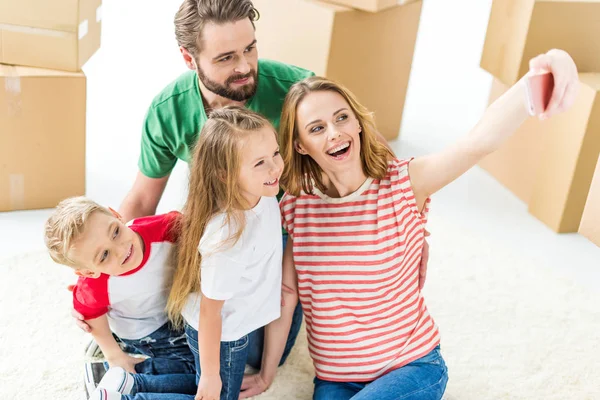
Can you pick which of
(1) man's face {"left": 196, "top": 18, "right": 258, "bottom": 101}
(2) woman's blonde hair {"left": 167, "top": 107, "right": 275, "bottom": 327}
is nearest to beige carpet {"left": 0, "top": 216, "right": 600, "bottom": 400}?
(2) woman's blonde hair {"left": 167, "top": 107, "right": 275, "bottom": 327}

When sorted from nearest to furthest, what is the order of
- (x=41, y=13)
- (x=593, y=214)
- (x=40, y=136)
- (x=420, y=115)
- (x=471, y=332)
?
1. (x=593, y=214)
2. (x=471, y=332)
3. (x=41, y=13)
4. (x=40, y=136)
5. (x=420, y=115)

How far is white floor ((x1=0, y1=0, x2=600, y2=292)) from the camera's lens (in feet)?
8.18

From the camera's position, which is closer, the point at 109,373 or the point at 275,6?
the point at 109,373

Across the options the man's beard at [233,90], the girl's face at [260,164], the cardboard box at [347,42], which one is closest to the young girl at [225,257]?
the girl's face at [260,164]

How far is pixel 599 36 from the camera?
2568mm

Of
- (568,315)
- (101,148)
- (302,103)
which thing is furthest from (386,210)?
(101,148)

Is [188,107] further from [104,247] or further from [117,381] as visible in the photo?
[117,381]

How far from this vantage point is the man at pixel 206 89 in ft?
5.86

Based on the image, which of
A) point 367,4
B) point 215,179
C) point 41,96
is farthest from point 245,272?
point 367,4

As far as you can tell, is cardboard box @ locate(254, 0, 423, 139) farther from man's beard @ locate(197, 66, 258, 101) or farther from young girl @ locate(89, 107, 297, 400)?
young girl @ locate(89, 107, 297, 400)

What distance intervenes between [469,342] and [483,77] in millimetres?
2002

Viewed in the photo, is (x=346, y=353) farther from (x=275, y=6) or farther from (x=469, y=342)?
(x=275, y=6)

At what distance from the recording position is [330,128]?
1600 mm

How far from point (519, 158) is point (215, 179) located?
1.53 meters
